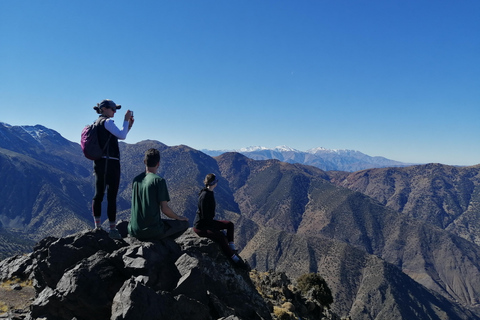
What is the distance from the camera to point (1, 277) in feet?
49.1

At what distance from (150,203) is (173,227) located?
144cm

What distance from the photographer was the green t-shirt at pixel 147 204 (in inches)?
380

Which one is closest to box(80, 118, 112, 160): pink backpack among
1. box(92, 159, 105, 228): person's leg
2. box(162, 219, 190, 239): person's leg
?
box(92, 159, 105, 228): person's leg

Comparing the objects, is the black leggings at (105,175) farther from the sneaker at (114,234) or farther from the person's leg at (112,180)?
the sneaker at (114,234)

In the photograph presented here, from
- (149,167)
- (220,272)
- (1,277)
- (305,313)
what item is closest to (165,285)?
(220,272)

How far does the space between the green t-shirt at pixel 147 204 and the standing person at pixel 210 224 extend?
2554 millimetres

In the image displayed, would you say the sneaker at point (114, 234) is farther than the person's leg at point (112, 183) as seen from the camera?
Yes

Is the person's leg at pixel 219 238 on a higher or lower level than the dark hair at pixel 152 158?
lower

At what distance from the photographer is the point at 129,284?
7.91 m

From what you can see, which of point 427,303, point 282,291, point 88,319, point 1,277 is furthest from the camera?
point 427,303

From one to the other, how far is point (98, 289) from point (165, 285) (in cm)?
185

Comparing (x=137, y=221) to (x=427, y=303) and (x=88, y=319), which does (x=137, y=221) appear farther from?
(x=427, y=303)

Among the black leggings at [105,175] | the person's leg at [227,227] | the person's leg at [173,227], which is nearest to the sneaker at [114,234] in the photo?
the black leggings at [105,175]

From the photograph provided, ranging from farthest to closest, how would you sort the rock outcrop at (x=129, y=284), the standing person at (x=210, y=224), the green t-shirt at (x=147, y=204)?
the standing person at (x=210, y=224) → the green t-shirt at (x=147, y=204) → the rock outcrop at (x=129, y=284)
